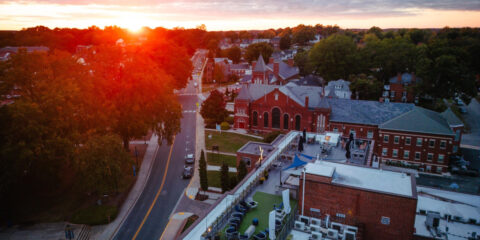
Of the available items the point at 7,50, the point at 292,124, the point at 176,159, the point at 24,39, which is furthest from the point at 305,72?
the point at 24,39

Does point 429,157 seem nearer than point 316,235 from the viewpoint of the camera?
No

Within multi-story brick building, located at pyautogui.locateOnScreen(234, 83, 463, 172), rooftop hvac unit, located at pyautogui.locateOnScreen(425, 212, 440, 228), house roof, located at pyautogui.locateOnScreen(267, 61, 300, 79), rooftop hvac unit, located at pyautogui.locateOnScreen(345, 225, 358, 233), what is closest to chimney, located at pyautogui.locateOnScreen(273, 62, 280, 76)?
house roof, located at pyautogui.locateOnScreen(267, 61, 300, 79)

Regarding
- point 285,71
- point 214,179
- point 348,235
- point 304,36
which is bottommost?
point 214,179

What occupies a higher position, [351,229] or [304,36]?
[304,36]

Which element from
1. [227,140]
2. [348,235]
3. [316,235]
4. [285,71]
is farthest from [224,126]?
[348,235]

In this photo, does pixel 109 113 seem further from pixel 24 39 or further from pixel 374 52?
pixel 24 39

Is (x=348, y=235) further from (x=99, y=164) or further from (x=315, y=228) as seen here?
(x=99, y=164)
